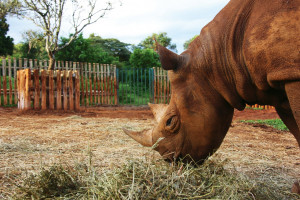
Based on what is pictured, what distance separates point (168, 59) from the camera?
2.45m

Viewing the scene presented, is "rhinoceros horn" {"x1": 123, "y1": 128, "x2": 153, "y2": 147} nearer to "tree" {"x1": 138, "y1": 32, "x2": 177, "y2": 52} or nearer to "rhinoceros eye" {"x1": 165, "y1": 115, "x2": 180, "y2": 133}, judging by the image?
"rhinoceros eye" {"x1": 165, "y1": 115, "x2": 180, "y2": 133}

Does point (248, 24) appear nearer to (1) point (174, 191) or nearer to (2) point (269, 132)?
(1) point (174, 191)

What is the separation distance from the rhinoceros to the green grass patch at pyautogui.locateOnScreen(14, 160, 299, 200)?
373 mm

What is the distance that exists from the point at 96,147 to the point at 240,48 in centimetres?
303

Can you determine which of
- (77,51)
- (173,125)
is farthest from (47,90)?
(77,51)

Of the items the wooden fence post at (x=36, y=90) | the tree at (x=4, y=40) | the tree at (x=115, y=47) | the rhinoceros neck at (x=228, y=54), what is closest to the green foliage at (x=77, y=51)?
the tree at (x=4, y=40)

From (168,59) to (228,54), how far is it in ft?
1.63

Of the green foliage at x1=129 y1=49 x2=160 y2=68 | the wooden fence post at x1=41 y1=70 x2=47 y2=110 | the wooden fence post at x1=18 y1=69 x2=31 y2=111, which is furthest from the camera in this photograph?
the green foliage at x1=129 y1=49 x2=160 y2=68

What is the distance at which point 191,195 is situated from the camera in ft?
6.00

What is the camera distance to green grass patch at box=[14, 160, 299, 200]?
5.87 feet

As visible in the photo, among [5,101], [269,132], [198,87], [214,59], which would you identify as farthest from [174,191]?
[5,101]

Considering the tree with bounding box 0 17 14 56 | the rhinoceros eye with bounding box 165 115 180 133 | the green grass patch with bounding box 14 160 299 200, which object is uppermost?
the tree with bounding box 0 17 14 56

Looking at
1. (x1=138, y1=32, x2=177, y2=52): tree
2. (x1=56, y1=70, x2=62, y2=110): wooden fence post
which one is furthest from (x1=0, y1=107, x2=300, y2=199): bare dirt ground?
(x1=138, y1=32, x2=177, y2=52): tree

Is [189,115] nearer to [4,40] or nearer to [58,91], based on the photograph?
[58,91]
